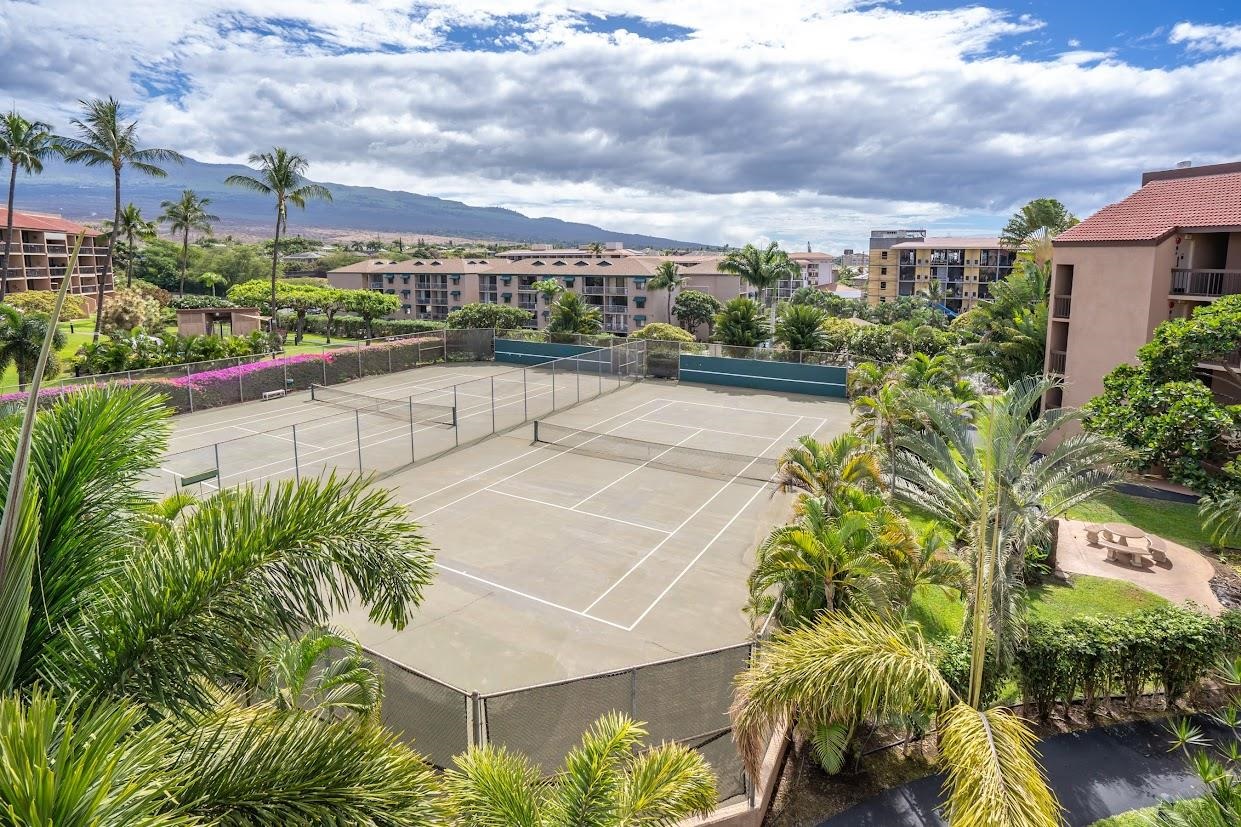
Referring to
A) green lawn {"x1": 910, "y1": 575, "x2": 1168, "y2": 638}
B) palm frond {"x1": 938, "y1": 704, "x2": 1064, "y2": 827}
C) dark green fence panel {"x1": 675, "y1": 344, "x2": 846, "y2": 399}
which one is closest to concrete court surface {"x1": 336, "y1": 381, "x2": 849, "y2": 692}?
green lawn {"x1": 910, "y1": 575, "x2": 1168, "y2": 638}

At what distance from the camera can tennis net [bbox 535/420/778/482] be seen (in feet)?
80.6

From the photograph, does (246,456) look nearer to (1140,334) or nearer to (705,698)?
(705,698)

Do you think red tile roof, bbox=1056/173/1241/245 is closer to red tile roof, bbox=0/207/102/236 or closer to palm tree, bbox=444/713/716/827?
palm tree, bbox=444/713/716/827

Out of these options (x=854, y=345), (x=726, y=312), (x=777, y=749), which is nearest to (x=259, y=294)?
(x=726, y=312)

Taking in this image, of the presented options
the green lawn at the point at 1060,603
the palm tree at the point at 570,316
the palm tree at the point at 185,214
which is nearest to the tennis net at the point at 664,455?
the green lawn at the point at 1060,603

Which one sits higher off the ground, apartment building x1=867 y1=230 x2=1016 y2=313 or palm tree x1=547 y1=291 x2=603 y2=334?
apartment building x1=867 y1=230 x2=1016 y2=313

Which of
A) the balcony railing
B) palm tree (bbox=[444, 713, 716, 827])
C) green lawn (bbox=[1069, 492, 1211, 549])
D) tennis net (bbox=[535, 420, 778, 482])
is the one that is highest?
the balcony railing

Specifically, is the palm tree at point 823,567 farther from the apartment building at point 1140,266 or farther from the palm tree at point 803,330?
the palm tree at point 803,330

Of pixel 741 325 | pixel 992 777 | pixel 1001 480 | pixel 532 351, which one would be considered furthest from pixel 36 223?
pixel 992 777

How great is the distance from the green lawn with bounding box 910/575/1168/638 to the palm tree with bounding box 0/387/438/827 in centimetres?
1143

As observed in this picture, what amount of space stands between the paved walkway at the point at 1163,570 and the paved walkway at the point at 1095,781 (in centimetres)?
521

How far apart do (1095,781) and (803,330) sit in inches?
1295

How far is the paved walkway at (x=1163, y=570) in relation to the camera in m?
15.7

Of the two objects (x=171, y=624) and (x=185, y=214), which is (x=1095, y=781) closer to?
(x=171, y=624)
